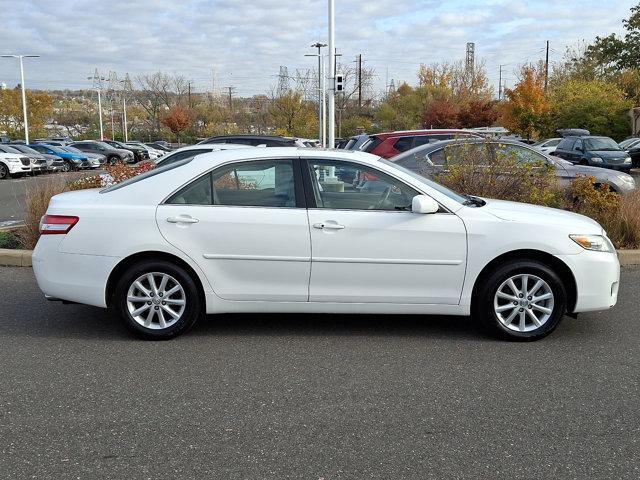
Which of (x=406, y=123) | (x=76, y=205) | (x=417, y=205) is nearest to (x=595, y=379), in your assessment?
→ (x=417, y=205)

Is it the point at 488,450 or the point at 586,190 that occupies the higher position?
the point at 586,190

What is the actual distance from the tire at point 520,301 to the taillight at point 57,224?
134 inches

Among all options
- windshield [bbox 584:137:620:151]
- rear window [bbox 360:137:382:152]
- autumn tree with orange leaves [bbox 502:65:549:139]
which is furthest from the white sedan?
autumn tree with orange leaves [bbox 502:65:549:139]

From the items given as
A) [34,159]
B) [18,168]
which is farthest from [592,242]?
[34,159]

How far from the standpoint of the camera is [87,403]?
4039 millimetres

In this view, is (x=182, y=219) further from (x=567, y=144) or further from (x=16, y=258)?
(x=567, y=144)

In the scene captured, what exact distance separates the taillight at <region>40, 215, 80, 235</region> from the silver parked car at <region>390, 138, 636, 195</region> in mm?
5765

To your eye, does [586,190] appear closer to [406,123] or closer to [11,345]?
[11,345]

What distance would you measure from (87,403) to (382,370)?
6.65ft

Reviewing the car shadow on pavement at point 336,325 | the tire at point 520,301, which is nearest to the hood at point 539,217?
the tire at point 520,301

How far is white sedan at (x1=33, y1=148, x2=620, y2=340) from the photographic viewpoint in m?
5.09

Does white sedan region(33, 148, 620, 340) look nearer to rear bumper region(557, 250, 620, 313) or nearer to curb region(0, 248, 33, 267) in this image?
rear bumper region(557, 250, 620, 313)

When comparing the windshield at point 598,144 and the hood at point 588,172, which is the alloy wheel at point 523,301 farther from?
the windshield at point 598,144

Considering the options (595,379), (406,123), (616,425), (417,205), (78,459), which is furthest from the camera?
(406,123)
